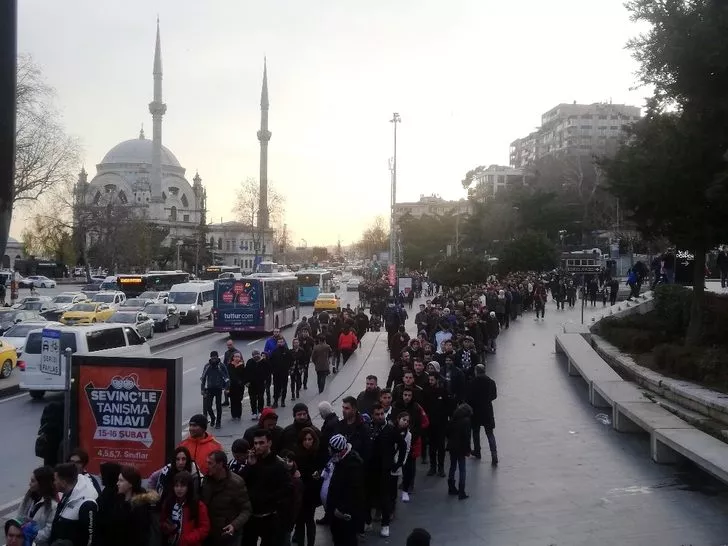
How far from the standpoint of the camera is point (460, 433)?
966 centimetres

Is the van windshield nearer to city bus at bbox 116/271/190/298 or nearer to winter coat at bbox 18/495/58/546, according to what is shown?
winter coat at bbox 18/495/58/546

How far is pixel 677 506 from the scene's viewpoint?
901 centimetres

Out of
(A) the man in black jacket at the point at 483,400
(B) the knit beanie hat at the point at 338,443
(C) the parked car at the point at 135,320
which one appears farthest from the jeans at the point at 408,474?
(C) the parked car at the point at 135,320

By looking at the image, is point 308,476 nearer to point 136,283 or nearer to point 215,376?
point 215,376

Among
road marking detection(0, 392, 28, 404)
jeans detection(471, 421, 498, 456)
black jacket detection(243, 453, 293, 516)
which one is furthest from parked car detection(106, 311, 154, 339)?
black jacket detection(243, 453, 293, 516)

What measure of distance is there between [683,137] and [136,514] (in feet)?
42.2

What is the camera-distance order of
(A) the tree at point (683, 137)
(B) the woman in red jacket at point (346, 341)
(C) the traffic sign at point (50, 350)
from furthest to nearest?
(B) the woman in red jacket at point (346, 341)
(C) the traffic sign at point (50, 350)
(A) the tree at point (683, 137)

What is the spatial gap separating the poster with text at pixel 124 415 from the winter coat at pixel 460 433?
11.8 feet

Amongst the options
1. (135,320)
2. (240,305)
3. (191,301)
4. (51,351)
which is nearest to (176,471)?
(51,351)

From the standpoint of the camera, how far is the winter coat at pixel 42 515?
5844mm

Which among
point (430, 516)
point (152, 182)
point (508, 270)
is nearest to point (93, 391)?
point (430, 516)

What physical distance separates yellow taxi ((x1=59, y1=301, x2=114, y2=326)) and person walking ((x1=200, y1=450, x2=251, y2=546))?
26205 mm

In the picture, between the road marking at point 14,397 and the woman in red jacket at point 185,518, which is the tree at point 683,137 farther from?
the road marking at point 14,397

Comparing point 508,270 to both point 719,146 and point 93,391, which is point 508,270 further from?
point 93,391
